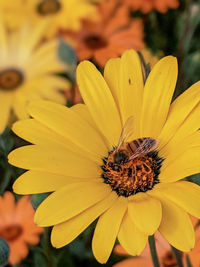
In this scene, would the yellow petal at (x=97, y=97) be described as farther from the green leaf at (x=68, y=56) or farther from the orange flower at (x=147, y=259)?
the green leaf at (x=68, y=56)

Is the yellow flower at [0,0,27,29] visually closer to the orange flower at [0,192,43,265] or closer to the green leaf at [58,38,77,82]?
the green leaf at [58,38,77,82]

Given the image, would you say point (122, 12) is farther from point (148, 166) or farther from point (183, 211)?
point (183, 211)

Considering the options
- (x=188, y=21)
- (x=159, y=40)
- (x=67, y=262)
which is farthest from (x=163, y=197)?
(x=159, y=40)

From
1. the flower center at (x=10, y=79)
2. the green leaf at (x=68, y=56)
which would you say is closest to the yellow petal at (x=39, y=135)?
the green leaf at (x=68, y=56)

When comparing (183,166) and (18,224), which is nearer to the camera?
(183,166)

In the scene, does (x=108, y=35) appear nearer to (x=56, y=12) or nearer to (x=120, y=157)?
(x=56, y=12)

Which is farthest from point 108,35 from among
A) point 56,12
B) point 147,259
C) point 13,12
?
point 147,259
